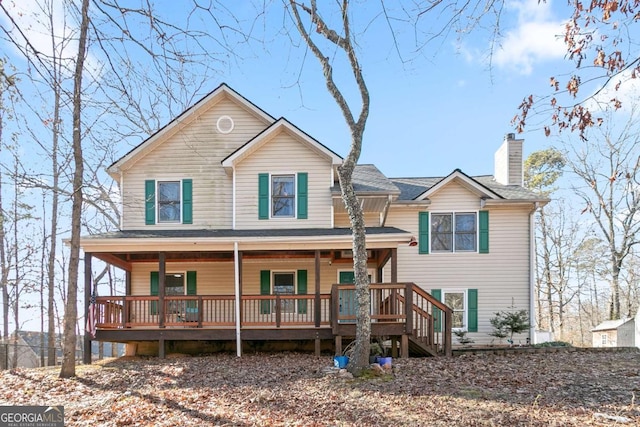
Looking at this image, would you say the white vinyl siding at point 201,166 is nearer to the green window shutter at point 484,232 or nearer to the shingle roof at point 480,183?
the shingle roof at point 480,183

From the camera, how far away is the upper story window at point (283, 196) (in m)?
13.1

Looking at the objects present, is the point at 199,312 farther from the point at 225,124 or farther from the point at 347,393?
the point at 225,124

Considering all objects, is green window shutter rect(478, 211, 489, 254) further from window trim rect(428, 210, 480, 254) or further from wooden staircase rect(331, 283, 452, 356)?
wooden staircase rect(331, 283, 452, 356)

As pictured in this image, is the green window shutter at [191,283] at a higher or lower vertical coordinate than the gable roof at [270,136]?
lower

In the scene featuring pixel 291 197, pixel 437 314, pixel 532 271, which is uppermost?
pixel 291 197

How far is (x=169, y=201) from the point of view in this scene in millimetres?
13664

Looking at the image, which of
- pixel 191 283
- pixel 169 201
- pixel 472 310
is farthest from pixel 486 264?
pixel 169 201

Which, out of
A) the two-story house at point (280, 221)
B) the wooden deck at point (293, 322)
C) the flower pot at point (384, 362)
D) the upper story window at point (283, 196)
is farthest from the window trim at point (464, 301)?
the flower pot at point (384, 362)

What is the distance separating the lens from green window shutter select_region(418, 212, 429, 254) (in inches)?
546

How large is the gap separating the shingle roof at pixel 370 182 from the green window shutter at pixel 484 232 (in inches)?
113

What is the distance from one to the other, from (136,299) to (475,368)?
27.7 feet

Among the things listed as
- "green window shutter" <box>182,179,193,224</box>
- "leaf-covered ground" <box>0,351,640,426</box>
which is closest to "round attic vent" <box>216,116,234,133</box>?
"green window shutter" <box>182,179,193,224</box>

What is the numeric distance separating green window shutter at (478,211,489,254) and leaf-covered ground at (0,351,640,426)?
4103 mm

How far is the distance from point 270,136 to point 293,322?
17.7 ft
